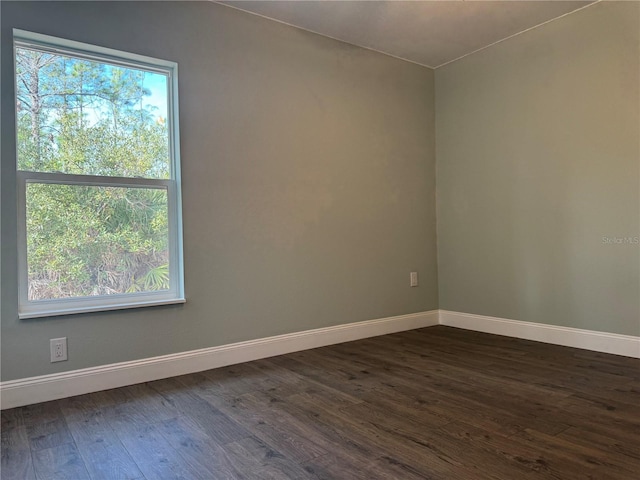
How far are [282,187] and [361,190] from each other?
810 millimetres

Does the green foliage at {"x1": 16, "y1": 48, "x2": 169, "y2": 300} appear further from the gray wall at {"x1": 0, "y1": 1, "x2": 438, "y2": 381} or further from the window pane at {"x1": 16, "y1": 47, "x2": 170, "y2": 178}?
the gray wall at {"x1": 0, "y1": 1, "x2": 438, "y2": 381}

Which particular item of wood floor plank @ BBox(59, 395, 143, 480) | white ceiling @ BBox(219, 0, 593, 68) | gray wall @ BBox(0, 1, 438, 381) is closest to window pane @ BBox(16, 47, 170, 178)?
gray wall @ BBox(0, 1, 438, 381)

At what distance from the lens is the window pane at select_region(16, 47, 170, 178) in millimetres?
2457

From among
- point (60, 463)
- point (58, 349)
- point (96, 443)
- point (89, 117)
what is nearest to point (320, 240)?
point (89, 117)

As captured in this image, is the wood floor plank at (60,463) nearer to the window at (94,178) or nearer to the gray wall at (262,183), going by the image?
the gray wall at (262,183)

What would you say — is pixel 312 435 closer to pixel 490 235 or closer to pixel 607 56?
pixel 490 235

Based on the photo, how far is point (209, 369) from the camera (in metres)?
2.94

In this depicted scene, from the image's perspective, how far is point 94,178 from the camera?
8.60 feet

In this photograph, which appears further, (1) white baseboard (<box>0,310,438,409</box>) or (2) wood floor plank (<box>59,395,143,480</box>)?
(1) white baseboard (<box>0,310,438,409</box>)

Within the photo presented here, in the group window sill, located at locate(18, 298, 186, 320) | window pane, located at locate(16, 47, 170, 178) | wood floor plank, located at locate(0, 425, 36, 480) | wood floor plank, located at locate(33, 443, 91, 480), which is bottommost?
wood floor plank, located at locate(33, 443, 91, 480)

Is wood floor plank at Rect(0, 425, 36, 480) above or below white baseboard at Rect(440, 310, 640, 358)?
below

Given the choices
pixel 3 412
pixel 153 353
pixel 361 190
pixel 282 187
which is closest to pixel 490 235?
pixel 361 190

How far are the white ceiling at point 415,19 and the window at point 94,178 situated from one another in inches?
38.4

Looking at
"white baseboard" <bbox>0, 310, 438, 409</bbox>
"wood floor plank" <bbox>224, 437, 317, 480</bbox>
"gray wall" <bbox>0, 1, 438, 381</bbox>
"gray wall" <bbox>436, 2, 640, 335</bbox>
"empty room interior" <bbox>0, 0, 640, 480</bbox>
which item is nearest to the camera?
"wood floor plank" <bbox>224, 437, 317, 480</bbox>
